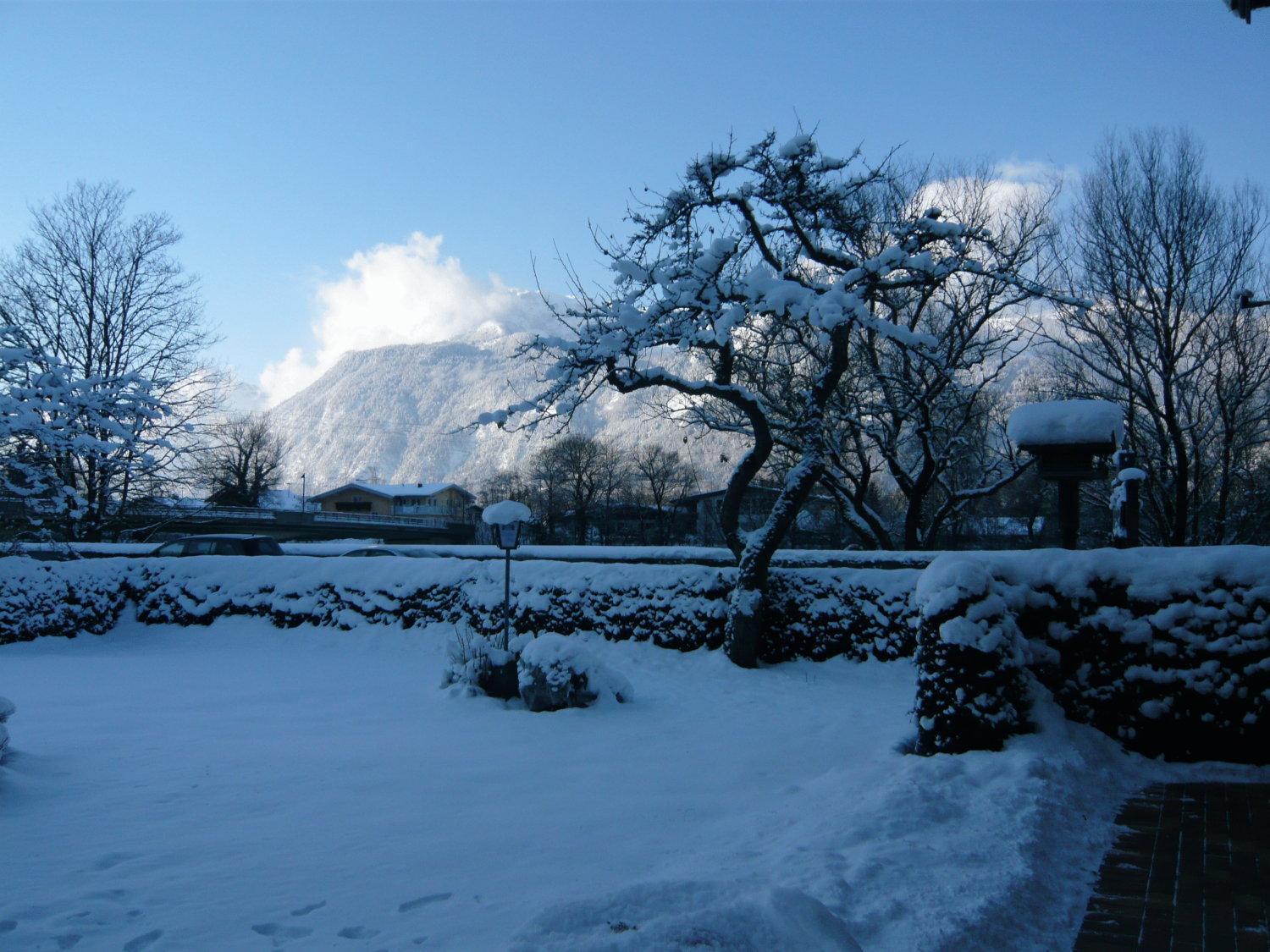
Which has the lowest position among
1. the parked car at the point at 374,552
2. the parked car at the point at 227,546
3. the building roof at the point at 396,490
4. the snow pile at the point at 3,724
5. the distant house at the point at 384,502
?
the snow pile at the point at 3,724

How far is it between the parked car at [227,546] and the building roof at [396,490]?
67.9 meters

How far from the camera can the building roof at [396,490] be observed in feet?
280

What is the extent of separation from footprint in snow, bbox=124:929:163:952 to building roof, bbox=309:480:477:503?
85515 millimetres

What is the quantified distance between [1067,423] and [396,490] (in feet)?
283

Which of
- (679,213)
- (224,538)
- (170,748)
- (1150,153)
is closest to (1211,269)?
(1150,153)

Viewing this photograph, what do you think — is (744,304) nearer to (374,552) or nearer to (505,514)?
(505,514)

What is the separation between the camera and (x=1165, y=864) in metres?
3.95

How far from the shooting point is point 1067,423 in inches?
332

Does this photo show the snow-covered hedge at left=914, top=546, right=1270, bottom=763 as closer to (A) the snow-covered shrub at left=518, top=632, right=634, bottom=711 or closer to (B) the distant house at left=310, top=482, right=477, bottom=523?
(A) the snow-covered shrub at left=518, top=632, right=634, bottom=711

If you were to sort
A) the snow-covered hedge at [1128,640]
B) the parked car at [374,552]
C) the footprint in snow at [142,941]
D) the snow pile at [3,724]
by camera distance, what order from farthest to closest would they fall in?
the parked car at [374,552] → the snow-covered hedge at [1128,640] → the snow pile at [3,724] → the footprint in snow at [142,941]

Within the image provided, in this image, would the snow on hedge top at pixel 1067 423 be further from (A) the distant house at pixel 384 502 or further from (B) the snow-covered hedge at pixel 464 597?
(A) the distant house at pixel 384 502

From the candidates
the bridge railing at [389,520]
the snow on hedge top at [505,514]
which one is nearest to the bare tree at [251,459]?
the bridge railing at [389,520]

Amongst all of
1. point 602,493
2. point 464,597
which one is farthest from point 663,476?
point 464,597

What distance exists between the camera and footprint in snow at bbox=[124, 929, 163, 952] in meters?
3.15
